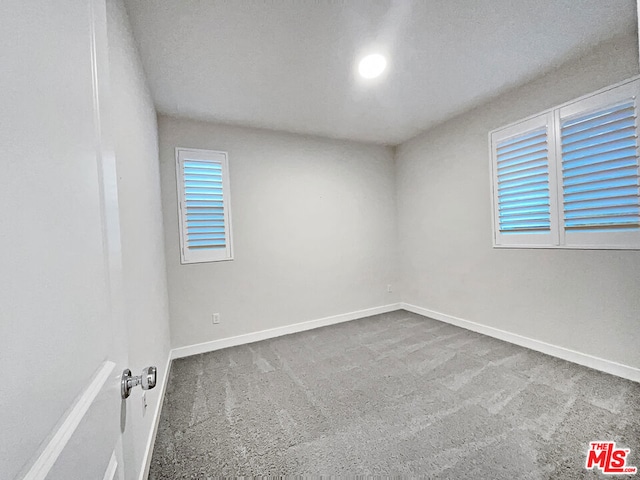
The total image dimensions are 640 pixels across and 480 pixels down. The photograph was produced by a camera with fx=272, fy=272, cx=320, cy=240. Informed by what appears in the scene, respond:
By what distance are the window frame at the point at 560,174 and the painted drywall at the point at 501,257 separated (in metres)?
0.06

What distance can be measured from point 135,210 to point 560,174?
340 centimetres

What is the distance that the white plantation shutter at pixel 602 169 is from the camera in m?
2.08

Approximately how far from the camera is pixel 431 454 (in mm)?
1557

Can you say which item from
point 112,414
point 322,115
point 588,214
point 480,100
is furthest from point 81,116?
point 480,100

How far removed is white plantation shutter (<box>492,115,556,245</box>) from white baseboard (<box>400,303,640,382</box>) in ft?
3.30

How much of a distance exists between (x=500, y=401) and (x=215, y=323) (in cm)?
280

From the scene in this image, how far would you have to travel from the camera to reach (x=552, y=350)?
2.62 meters

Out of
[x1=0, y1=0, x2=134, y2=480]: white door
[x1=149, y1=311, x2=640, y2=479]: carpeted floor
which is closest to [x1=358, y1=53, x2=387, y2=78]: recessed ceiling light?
[x1=0, y1=0, x2=134, y2=480]: white door

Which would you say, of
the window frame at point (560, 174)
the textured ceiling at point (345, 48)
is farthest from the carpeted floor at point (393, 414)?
the textured ceiling at point (345, 48)

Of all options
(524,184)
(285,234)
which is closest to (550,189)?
(524,184)

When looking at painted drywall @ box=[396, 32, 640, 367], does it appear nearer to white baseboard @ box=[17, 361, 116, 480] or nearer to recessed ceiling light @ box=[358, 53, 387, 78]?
recessed ceiling light @ box=[358, 53, 387, 78]

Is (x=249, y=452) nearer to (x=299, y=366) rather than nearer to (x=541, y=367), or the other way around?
(x=299, y=366)

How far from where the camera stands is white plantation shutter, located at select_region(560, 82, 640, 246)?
208 centimetres
